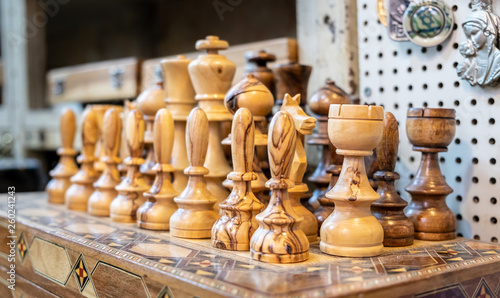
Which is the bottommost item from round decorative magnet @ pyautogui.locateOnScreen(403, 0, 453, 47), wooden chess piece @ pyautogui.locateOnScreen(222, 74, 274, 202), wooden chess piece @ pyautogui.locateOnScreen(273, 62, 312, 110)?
wooden chess piece @ pyautogui.locateOnScreen(222, 74, 274, 202)

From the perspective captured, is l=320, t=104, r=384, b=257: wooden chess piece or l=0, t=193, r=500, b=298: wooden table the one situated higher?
l=320, t=104, r=384, b=257: wooden chess piece

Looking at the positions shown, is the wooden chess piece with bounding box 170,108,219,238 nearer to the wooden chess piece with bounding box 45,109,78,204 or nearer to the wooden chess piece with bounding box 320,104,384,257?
the wooden chess piece with bounding box 320,104,384,257

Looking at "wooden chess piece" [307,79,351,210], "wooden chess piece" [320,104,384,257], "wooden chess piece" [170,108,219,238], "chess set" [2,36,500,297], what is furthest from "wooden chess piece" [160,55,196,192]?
"wooden chess piece" [320,104,384,257]

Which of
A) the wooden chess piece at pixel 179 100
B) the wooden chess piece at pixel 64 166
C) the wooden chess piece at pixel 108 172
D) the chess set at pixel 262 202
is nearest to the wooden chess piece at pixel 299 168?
the chess set at pixel 262 202

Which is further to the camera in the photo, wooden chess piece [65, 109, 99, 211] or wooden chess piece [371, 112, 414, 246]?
wooden chess piece [65, 109, 99, 211]

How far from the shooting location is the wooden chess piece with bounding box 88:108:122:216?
108 cm

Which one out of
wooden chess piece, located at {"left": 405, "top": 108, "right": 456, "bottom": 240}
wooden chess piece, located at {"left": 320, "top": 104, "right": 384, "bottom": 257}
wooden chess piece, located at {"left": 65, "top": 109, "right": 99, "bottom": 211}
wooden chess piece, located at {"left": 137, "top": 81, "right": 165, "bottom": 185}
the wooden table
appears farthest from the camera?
wooden chess piece, located at {"left": 65, "top": 109, "right": 99, "bottom": 211}

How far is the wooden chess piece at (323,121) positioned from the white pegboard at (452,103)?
0.13m

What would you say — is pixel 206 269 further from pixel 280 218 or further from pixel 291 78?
pixel 291 78

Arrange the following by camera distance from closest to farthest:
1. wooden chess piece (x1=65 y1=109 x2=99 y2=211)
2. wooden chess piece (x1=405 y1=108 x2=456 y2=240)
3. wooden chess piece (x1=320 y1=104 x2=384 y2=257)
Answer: wooden chess piece (x1=320 y1=104 x2=384 y2=257)
wooden chess piece (x1=405 y1=108 x2=456 y2=240)
wooden chess piece (x1=65 y1=109 x2=99 y2=211)

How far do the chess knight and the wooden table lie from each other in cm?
26

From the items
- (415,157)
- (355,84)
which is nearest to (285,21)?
(355,84)

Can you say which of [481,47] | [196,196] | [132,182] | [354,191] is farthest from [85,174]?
[481,47]

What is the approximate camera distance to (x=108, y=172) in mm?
1102
